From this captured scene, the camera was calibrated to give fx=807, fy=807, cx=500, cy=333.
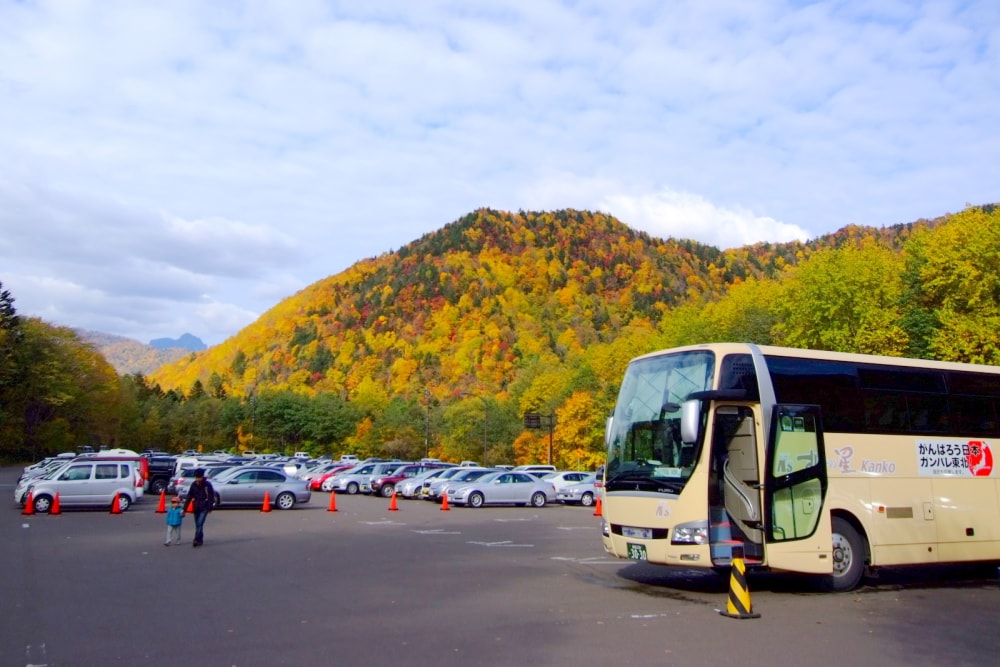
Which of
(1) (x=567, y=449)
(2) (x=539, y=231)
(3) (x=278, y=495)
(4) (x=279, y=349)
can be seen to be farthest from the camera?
(2) (x=539, y=231)

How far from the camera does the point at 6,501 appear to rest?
3100cm

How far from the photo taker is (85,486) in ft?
87.9

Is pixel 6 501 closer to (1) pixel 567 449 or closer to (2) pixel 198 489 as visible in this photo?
(2) pixel 198 489

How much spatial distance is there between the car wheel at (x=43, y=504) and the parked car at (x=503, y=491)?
46.7ft

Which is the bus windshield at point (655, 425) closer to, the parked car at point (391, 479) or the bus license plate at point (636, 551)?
the bus license plate at point (636, 551)

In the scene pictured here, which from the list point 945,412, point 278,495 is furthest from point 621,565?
point 278,495

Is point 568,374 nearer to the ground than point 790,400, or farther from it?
farther from it

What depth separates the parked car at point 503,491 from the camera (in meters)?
32.2

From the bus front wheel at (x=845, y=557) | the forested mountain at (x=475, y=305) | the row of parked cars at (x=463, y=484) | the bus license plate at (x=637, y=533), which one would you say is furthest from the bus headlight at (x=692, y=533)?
the forested mountain at (x=475, y=305)

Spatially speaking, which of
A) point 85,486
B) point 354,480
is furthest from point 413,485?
point 85,486

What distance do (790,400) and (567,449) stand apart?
6242 cm

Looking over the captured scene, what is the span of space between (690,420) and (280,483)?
22.3m

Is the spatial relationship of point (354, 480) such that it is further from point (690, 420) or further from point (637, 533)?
point (690, 420)

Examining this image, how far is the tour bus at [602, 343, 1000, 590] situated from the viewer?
11.6m
